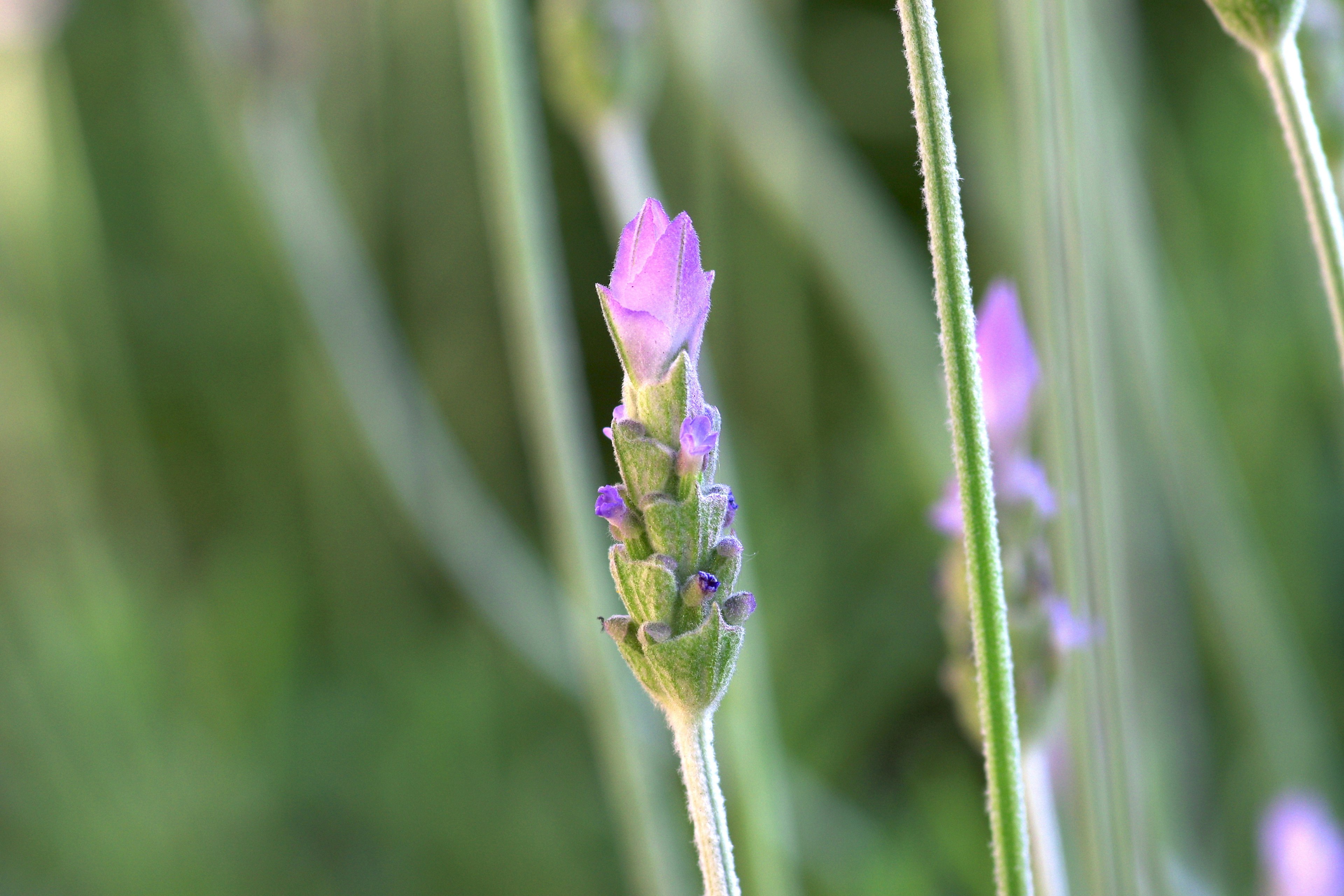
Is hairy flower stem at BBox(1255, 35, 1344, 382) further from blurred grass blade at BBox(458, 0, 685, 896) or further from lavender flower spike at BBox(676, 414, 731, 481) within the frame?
blurred grass blade at BBox(458, 0, 685, 896)

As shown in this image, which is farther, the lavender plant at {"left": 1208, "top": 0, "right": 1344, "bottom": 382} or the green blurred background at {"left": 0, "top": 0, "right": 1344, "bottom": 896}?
the green blurred background at {"left": 0, "top": 0, "right": 1344, "bottom": 896}

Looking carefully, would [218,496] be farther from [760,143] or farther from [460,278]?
[760,143]

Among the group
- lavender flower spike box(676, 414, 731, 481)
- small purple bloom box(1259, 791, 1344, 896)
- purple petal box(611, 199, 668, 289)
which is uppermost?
purple petal box(611, 199, 668, 289)

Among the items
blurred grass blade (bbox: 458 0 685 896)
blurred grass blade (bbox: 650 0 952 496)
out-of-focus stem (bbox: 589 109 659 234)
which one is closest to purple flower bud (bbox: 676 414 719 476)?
blurred grass blade (bbox: 458 0 685 896)

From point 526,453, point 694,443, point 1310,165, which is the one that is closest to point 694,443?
point 694,443

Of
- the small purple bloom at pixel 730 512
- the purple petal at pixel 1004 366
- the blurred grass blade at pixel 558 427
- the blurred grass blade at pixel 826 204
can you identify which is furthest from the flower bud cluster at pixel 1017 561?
the blurred grass blade at pixel 826 204

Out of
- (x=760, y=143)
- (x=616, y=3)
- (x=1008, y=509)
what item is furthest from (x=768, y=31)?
(x=1008, y=509)
